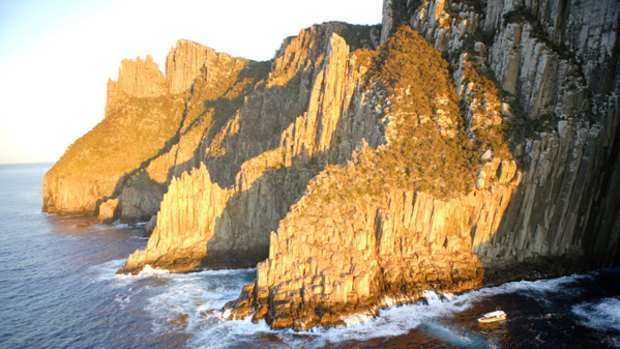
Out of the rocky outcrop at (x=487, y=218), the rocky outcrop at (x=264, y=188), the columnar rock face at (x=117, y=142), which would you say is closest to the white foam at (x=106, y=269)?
the rocky outcrop at (x=264, y=188)

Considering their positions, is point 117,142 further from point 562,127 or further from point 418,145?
point 562,127

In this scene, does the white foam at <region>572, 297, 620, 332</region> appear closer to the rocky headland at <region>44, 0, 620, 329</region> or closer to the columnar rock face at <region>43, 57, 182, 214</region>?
the rocky headland at <region>44, 0, 620, 329</region>

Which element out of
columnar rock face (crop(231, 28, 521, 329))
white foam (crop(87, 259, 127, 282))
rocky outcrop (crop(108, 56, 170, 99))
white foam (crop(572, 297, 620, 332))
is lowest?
white foam (crop(87, 259, 127, 282))

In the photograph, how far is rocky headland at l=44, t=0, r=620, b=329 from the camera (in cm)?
4959

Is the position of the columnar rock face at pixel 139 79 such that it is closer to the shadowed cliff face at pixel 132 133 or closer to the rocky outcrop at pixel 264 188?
the shadowed cliff face at pixel 132 133

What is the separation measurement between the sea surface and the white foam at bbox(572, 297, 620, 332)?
0.09 metres

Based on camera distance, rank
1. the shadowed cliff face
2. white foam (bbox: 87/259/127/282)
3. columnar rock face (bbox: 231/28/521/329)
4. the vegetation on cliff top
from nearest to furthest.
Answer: columnar rock face (bbox: 231/28/521/329)
the vegetation on cliff top
white foam (bbox: 87/259/127/282)
the shadowed cliff face

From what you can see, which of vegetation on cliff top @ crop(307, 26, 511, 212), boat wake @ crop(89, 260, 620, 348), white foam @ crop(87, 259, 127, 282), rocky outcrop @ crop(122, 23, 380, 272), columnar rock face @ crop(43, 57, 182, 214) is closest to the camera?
boat wake @ crop(89, 260, 620, 348)

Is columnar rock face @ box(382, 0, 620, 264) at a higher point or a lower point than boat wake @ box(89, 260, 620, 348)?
higher

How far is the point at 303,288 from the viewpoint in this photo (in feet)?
154

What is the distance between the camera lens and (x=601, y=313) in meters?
45.5

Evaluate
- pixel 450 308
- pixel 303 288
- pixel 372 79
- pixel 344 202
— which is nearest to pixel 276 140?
pixel 372 79

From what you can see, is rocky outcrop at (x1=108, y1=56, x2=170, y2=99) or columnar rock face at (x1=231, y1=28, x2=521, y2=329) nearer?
columnar rock face at (x1=231, y1=28, x2=521, y2=329)

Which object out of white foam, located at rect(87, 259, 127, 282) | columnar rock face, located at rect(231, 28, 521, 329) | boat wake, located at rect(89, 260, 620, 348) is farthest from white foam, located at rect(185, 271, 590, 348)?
white foam, located at rect(87, 259, 127, 282)
